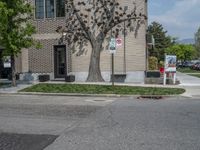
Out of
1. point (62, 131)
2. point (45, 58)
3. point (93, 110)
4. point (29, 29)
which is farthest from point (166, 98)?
point (45, 58)

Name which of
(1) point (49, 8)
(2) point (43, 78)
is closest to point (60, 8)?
(1) point (49, 8)

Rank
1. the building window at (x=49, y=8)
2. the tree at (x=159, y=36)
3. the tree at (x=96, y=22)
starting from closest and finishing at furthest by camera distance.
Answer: the tree at (x=96, y=22)
the building window at (x=49, y=8)
the tree at (x=159, y=36)

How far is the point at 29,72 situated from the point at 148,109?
16.8 meters

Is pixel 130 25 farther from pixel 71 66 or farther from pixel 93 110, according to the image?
pixel 93 110

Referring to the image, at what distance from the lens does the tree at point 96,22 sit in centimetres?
2869

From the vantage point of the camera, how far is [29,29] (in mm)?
24281

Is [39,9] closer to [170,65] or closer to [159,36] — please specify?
[170,65]

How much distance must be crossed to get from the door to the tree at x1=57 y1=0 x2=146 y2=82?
3.09 ft

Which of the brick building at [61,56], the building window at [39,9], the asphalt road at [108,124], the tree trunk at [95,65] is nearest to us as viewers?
the asphalt road at [108,124]

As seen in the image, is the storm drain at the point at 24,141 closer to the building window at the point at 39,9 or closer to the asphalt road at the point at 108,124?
the asphalt road at the point at 108,124

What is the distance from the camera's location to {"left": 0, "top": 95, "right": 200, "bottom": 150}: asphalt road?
9.34 metres

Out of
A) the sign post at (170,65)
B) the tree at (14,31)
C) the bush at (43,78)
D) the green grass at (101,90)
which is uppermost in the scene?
the tree at (14,31)

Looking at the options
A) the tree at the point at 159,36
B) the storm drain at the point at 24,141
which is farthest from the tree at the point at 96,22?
the tree at the point at 159,36

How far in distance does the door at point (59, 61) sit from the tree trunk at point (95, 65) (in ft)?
8.62
